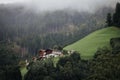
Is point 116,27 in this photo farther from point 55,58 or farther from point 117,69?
point 117,69

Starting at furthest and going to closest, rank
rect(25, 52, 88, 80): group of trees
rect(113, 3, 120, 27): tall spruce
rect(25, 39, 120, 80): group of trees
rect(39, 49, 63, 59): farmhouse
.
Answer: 1. rect(113, 3, 120, 27): tall spruce
2. rect(39, 49, 63, 59): farmhouse
3. rect(25, 52, 88, 80): group of trees
4. rect(25, 39, 120, 80): group of trees

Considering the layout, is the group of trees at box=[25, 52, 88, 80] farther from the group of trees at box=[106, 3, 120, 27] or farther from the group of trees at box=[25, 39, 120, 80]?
the group of trees at box=[106, 3, 120, 27]

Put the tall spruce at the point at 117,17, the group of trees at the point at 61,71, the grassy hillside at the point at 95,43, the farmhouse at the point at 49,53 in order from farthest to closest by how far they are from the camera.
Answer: the tall spruce at the point at 117,17
the farmhouse at the point at 49,53
the grassy hillside at the point at 95,43
the group of trees at the point at 61,71

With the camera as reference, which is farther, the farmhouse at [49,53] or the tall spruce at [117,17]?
the tall spruce at [117,17]

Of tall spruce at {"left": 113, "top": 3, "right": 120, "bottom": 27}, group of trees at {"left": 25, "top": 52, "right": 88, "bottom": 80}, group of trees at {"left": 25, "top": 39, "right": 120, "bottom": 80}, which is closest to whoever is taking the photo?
group of trees at {"left": 25, "top": 39, "right": 120, "bottom": 80}

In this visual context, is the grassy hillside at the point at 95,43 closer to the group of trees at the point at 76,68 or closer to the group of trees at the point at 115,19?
the group of trees at the point at 115,19

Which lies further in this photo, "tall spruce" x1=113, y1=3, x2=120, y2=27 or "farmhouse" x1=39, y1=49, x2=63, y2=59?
"tall spruce" x1=113, y1=3, x2=120, y2=27

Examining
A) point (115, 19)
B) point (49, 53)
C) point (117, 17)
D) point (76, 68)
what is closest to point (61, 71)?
point (76, 68)

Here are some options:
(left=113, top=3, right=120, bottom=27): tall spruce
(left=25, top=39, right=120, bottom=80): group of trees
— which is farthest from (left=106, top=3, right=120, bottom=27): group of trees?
(left=25, top=39, right=120, bottom=80): group of trees

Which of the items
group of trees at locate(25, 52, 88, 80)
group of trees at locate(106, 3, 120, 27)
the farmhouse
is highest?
group of trees at locate(106, 3, 120, 27)

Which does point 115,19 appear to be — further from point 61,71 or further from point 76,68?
point 61,71

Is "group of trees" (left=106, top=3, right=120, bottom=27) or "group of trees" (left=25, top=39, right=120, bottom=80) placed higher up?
"group of trees" (left=106, top=3, right=120, bottom=27)

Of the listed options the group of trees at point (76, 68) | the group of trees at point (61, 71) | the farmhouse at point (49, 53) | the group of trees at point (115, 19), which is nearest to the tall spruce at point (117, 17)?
the group of trees at point (115, 19)
